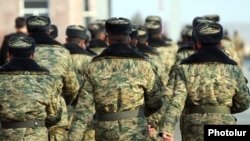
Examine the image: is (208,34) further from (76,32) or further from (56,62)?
(76,32)

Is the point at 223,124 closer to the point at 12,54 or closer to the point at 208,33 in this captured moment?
the point at 208,33

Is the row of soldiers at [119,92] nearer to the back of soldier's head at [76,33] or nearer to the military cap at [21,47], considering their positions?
the military cap at [21,47]

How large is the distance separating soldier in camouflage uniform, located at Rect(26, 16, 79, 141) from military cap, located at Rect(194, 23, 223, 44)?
2099mm

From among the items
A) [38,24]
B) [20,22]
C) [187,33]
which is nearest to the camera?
[38,24]

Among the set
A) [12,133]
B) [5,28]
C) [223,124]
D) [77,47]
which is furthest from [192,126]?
[5,28]

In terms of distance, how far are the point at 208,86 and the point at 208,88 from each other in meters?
0.02

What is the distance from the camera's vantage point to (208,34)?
9.90 meters

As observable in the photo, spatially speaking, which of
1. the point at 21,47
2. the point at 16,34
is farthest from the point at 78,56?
the point at 21,47

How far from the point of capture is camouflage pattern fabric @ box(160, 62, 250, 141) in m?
9.75

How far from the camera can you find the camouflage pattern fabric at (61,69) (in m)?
11.6

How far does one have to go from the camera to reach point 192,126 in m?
9.86

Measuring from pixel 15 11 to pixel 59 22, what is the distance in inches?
63.7

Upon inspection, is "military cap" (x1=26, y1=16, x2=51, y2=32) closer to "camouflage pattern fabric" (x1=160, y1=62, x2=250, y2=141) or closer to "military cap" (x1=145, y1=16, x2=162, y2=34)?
"camouflage pattern fabric" (x1=160, y1=62, x2=250, y2=141)

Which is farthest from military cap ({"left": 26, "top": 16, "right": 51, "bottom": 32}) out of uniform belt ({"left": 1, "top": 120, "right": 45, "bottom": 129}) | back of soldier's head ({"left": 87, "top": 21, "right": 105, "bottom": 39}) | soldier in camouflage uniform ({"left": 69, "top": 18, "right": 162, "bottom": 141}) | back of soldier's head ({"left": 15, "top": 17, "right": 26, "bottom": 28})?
back of soldier's head ({"left": 87, "top": 21, "right": 105, "bottom": 39})
